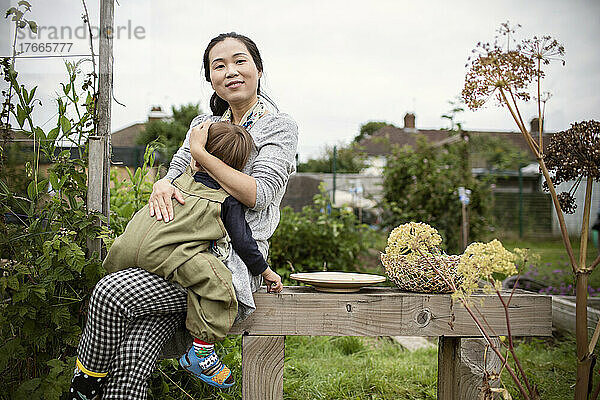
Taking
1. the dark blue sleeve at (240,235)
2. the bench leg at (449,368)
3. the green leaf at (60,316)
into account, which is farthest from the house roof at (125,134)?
the bench leg at (449,368)

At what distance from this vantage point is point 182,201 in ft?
5.93

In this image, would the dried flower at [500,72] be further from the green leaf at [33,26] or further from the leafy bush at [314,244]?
the leafy bush at [314,244]

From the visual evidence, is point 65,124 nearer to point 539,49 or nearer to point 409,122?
point 539,49

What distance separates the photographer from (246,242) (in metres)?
1.81

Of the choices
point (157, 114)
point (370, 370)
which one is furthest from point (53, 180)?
point (157, 114)

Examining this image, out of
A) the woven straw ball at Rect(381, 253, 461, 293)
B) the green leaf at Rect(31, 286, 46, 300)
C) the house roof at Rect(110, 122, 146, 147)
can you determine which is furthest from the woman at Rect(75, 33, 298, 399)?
the house roof at Rect(110, 122, 146, 147)

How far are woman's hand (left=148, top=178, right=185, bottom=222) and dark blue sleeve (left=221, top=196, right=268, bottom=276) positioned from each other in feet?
0.49

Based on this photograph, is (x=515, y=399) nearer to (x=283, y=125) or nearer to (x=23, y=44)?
(x=283, y=125)

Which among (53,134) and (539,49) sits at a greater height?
(539,49)

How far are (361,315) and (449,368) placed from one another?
0.40 metres

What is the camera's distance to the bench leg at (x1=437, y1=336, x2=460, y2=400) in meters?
1.99

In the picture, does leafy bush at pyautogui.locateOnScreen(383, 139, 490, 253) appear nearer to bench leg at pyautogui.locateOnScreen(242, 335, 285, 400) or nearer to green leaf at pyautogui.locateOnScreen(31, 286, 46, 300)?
bench leg at pyautogui.locateOnScreen(242, 335, 285, 400)

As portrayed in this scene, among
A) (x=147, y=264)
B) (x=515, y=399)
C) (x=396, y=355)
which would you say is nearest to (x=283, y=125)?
(x=147, y=264)

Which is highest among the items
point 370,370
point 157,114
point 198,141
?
point 157,114
